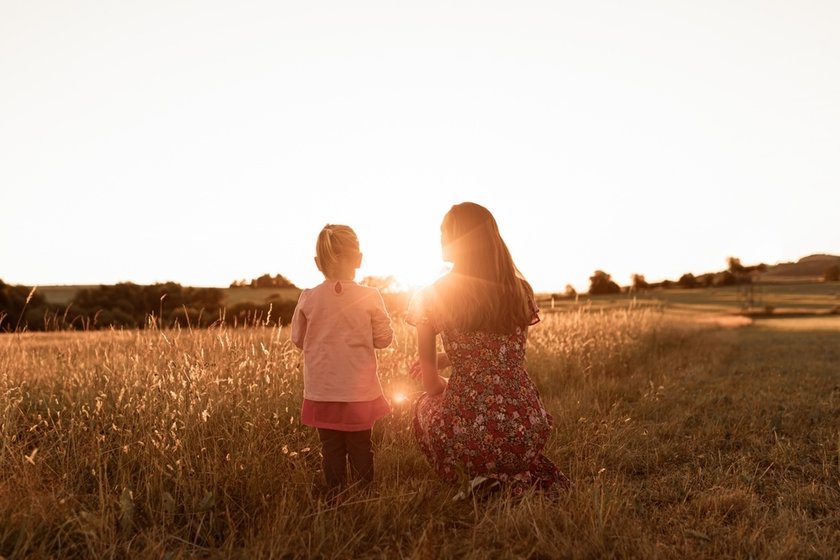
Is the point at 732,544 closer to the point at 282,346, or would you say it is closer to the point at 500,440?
the point at 500,440

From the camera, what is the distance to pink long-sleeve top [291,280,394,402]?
358cm

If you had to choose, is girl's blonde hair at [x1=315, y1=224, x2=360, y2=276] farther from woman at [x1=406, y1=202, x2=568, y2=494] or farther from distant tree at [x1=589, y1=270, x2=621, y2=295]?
distant tree at [x1=589, y1=270, x2=621, y2=295]

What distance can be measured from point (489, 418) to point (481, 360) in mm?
355

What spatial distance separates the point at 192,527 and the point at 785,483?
12.6 ft

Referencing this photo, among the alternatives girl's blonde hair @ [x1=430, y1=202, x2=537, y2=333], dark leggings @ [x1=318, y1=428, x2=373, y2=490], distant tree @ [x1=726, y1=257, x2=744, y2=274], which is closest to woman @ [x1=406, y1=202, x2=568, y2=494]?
girl's blonde hair @ [x1=430, y1=202, x2=537, y2=333]

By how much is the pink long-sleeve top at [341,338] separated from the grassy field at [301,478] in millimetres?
529

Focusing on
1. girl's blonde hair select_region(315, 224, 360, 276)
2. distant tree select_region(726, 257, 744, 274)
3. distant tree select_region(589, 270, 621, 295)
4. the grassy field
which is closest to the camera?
the grassy field

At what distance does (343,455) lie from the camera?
3.72 metres

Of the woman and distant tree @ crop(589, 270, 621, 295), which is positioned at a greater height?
distant tree @ crop(589, 270, 621, 295)

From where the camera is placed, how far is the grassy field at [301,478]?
3.00 metres

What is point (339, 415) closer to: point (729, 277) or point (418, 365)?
point (418, 365)

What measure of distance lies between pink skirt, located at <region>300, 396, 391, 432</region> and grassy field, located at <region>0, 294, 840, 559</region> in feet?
1.06

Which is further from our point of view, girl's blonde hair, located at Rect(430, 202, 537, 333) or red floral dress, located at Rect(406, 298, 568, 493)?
red floral dress, located at Rect(406, 298, 568, 493)

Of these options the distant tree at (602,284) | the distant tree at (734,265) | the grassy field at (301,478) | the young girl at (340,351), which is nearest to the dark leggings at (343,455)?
the young girl at (340,351)
